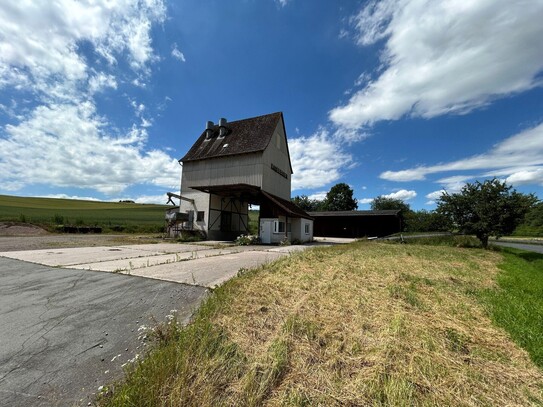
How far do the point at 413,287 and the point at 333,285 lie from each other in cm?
175

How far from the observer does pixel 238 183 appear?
22.1 m

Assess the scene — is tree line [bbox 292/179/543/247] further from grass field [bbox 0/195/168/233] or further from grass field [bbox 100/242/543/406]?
grass field [bbox 0/195/168/233]

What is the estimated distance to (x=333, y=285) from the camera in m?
5.38

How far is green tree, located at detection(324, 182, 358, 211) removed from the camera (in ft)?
192

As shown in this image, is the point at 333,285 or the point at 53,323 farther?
the point at 333,285

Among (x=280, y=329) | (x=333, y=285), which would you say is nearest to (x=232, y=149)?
(x=333, y=285)

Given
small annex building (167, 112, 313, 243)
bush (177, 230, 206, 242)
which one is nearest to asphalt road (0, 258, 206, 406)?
small annex building (167, 112, 313, 243)

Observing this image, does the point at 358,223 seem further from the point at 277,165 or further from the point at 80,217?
the point at 80,217

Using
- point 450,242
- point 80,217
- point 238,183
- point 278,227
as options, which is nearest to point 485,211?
point 450,242

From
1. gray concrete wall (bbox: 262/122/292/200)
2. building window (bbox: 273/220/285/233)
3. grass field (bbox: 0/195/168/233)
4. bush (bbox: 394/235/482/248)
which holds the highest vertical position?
gray concrete wall (bbox: 262/122/292/200)

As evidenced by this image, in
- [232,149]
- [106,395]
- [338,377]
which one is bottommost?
[106,395]

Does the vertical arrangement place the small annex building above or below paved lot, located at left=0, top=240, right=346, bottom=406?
above

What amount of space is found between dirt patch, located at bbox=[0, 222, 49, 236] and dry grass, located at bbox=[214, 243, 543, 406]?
29.3m

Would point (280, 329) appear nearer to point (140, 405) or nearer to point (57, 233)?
point (140, 405)
